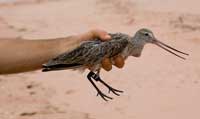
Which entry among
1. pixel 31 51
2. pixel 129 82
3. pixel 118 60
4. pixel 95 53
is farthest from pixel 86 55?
pixel 129 82

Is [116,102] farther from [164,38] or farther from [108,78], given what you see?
[164,38]

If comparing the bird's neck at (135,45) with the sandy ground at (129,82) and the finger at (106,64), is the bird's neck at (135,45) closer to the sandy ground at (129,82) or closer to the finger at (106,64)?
the finger at (106,64)

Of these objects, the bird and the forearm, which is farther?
the forearm

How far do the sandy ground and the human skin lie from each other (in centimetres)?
222

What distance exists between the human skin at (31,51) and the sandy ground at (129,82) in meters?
2.22

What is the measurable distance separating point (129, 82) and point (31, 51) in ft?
9.77

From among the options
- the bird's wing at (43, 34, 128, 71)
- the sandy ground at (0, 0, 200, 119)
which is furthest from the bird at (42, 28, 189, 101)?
the sandy ground at (0, 0, 200, 119)

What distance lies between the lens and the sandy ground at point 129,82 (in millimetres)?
4867

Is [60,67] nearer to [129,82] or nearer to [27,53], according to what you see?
[27,53]

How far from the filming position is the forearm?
250 cm

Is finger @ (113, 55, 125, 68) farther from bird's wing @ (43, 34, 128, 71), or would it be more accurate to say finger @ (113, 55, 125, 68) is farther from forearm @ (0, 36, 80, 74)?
forearm @ (0, 36, 80, 74)

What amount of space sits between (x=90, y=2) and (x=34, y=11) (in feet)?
3.08

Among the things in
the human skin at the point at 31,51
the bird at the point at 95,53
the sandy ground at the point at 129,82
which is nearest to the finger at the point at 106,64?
the bird at the point at 95,53

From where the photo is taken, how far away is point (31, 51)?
2568mm
